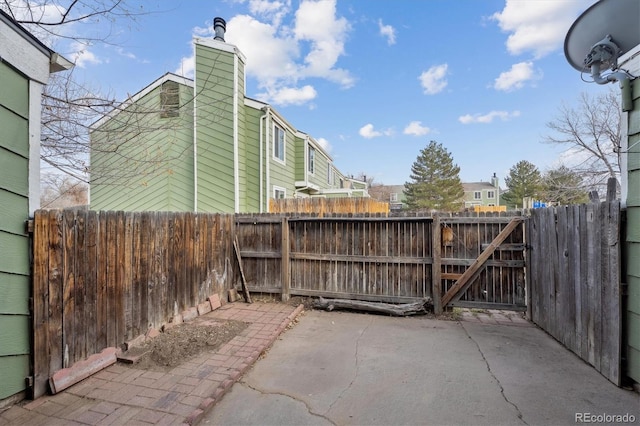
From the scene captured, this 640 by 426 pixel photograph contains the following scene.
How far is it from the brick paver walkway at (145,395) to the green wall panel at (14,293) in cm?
73

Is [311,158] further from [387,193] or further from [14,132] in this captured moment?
[387,193]

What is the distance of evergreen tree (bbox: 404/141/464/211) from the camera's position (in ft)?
115

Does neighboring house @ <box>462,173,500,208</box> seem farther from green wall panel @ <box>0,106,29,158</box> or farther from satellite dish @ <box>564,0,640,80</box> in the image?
green wall panel @ <box>0,106,29,158</box>

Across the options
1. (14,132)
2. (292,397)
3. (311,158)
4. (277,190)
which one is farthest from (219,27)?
(292,397)

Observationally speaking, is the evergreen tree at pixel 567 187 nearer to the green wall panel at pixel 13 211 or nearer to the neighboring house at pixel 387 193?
the green wall panel at pixel 13 211

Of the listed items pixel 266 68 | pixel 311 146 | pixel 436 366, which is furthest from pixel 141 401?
pixel 311 146

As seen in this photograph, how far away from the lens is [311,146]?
14031mm

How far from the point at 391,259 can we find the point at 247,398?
11.2 feet

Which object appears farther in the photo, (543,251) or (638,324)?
(543,251)

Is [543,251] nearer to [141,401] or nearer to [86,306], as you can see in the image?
[141,401]

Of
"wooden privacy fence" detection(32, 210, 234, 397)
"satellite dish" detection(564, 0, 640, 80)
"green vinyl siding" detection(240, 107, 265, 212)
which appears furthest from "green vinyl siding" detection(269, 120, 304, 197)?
"satellite dish" detection(564, 0, 640, 80)

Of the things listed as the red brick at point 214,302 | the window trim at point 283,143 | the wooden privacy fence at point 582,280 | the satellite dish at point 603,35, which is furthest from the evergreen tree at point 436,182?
the satellite dish at point 603,35

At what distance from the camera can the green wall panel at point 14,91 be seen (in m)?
2.28

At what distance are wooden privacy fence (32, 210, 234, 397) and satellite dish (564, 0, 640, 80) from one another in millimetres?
4956
